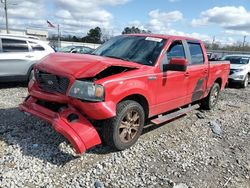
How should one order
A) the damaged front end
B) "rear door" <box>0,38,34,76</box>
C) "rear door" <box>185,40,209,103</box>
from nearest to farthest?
the damaged front end < "rear door" <box>185,40,209,103</box> < "rear door" <box>0,38,34,76</box>

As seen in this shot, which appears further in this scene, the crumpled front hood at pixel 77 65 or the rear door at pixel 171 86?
the rear door at pixel 171 86

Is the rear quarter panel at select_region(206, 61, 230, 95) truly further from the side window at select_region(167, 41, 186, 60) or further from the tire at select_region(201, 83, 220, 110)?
the side window at select_region(167, 41, 186, 60)

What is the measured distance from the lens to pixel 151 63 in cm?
482

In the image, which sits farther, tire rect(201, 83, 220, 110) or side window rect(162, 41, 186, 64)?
tire rect(201, 83, 220, 110)

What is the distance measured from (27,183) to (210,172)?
8.15 feet

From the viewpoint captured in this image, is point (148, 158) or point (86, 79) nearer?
point (86, 79)

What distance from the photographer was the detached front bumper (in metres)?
3.68

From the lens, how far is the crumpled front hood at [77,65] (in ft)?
13.0

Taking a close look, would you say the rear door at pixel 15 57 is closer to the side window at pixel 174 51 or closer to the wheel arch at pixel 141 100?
the side window at pixel 174 51

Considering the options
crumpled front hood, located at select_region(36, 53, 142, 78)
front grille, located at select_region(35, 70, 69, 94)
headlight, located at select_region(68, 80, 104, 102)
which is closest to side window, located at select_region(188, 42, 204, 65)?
crumpled front hood, located at select_region(36, 53, 142, 78)

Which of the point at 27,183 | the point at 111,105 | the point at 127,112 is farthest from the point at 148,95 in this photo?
the point at 27,183

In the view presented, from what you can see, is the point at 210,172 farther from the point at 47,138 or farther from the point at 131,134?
the point at 47,138

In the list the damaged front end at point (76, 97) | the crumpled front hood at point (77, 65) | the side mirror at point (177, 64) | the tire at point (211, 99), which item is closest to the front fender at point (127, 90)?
the damaged front end at point (76, 97)

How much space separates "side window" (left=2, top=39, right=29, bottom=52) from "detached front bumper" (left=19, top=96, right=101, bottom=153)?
507 centimetres
